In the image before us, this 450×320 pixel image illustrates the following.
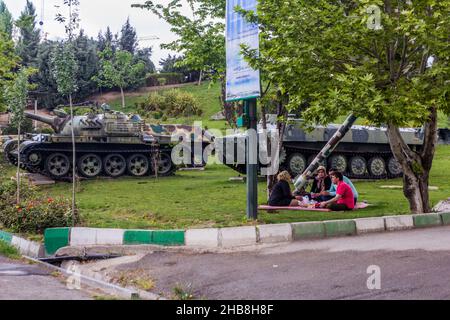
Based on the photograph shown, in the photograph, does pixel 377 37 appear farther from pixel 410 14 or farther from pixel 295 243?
pixel 295 243

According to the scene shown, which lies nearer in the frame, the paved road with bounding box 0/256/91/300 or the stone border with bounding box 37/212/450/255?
the paved road with bounding box 0/256/91/300

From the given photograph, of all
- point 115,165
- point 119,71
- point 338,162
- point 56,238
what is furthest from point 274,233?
point 119,71

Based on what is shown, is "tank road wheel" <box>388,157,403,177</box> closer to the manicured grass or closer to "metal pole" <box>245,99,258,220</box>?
"metal pole" <box>245,99,258,220</box>

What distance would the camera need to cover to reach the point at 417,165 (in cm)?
1201

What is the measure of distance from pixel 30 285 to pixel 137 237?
8.30ft

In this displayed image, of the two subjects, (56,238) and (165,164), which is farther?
(165,164)

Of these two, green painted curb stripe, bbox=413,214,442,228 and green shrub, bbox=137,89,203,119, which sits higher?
green shrub, bbox=137,89,203,119

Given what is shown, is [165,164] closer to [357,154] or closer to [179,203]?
[357,154]

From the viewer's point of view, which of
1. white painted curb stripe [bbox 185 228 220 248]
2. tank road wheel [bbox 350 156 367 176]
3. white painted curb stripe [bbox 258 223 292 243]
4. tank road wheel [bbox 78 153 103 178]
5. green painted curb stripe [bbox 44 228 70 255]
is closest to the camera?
white painted curb stripe [bbox 185 228 220 248]

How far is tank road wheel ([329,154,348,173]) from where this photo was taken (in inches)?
950

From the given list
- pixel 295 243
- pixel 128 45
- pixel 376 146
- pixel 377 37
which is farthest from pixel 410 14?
pixel 128 45

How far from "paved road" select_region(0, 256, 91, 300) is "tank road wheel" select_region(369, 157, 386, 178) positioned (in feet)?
61.2

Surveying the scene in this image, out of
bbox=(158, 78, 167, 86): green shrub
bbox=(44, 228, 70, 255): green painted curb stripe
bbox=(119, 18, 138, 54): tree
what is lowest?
bbox=(44, 228, 70, 255): green painted curb stripe

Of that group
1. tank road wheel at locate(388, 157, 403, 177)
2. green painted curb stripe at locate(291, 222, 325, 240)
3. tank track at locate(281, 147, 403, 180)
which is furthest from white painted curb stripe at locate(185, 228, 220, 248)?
tank road wheel at locate(388, 157, 403, 177)
